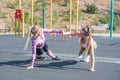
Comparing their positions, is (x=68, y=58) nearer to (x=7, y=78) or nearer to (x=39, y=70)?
(x=39, y=70)

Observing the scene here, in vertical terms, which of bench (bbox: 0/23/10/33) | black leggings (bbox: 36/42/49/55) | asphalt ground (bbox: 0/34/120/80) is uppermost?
bench (bbox: 0/23/10/33)

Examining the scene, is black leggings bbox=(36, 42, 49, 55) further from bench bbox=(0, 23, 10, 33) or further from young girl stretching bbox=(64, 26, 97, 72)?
bench bbox=(0, 23, 10, 33)

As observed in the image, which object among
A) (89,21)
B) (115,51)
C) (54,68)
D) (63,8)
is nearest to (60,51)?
(115,51)

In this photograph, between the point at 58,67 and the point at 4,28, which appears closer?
the point at 58,67

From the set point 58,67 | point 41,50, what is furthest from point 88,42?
point 41,50

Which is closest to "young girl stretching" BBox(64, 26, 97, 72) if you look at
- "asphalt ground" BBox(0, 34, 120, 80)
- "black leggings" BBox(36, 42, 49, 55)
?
"asphalt ground" BBox(0, 34, 120, 80)

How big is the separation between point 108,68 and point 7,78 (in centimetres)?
257

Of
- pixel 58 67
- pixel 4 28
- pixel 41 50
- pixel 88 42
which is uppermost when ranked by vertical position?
pixel 4 28

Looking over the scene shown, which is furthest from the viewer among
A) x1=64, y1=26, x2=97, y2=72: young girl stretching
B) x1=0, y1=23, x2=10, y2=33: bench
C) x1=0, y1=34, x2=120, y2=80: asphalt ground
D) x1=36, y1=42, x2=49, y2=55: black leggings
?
x1=0, y1=23, x2=10, y2=33: bench

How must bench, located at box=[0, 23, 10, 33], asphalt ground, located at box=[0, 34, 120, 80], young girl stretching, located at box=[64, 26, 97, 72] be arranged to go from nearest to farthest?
asphalt ground, located at box=[0, 34, 120, 80], young girl stretching, located at box=[64, 26, 97, 72], bench, located at box=[0, 23, 10, 33]

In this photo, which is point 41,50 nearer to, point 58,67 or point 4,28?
point 58,67

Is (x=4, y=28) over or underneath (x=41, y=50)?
over

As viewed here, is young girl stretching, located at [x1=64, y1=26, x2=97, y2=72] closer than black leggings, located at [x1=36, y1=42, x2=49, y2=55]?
Yes

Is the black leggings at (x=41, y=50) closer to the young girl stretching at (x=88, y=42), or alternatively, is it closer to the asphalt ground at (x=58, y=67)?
the asphalt ground at (x=58, y=67)
